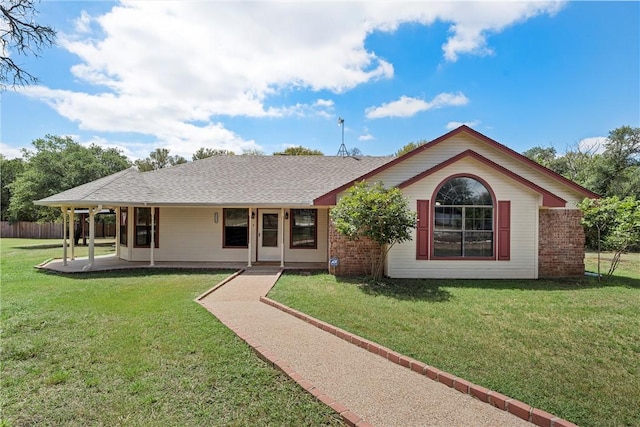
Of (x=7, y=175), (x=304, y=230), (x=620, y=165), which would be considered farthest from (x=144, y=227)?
(x=7, y=175)

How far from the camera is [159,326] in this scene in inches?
221

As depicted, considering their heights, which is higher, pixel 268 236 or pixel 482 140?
pixel 482 140

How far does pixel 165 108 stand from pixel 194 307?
1603 centimetres

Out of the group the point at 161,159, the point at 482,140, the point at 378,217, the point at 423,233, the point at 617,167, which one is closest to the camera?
the point at 378,217

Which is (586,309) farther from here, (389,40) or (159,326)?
(389,40)

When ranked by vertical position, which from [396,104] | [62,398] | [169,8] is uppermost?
[396,104]

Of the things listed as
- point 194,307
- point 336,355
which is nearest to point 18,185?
point 194,307

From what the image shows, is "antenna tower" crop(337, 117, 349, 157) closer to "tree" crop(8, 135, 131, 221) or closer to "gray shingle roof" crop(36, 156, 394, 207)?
"gray shingle roof" crop(36, 156, 394, 207)

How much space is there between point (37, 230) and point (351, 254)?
32.4 meters

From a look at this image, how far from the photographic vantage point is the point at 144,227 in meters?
13.3

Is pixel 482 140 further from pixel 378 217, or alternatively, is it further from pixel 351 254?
pixel 351 254

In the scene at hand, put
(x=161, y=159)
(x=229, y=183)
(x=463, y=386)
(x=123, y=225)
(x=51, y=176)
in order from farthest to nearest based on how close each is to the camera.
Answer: (x=161, y=159)
(x=51, y=176)
(x=229, y=183)
(x=123, y=225)
(x=463, y=386)

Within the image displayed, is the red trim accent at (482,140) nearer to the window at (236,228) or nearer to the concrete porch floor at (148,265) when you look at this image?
the concrete porch floor at (148,265)

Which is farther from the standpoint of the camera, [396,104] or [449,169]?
[396,104]
